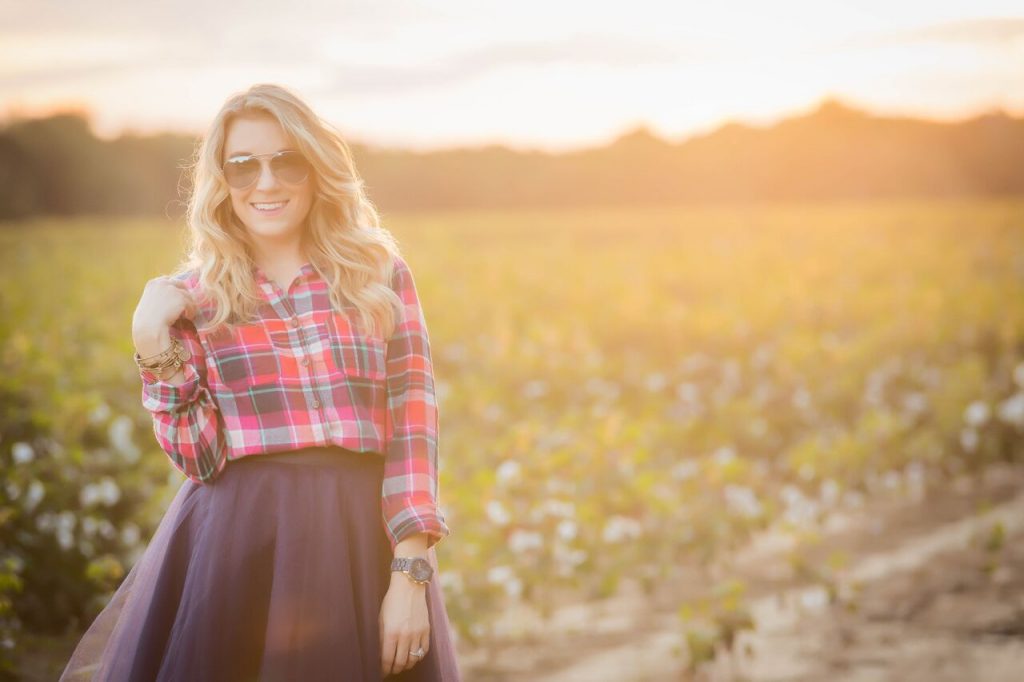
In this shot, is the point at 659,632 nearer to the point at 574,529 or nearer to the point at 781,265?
the point at 574,529

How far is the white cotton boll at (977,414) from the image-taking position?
497 centimetres

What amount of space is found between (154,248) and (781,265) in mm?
6921

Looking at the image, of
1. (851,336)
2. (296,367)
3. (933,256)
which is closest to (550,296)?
(851,336)

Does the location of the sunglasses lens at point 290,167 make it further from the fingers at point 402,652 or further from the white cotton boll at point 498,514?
the white cotton boll at point 498,514

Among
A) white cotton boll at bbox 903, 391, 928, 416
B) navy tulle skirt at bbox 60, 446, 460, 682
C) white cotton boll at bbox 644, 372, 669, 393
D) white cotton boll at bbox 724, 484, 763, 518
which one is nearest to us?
navy tulle skirt at bbox 60, 446, 460, 682

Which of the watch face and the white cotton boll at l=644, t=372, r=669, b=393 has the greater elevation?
the white cotton boll at l=644, t=372, r=669, b=393

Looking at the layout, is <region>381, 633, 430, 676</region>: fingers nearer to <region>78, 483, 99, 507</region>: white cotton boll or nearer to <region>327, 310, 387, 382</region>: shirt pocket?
<region>327, 310, 387, 382</region>: shirt pocket

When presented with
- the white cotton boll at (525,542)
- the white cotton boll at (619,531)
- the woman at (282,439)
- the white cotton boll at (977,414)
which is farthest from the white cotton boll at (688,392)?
the woman at (282,439)

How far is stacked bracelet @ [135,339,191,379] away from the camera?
1605 mm

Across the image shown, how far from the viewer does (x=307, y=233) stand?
1852 mm

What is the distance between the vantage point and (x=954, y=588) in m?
3.62

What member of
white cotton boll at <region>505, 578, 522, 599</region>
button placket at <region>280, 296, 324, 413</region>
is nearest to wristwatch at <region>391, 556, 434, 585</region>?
button placket at <region>280, 296, 324, 413</region>

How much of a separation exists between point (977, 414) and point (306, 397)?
14.3ft

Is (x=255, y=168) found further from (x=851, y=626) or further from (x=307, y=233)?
(x=851, y=626)
